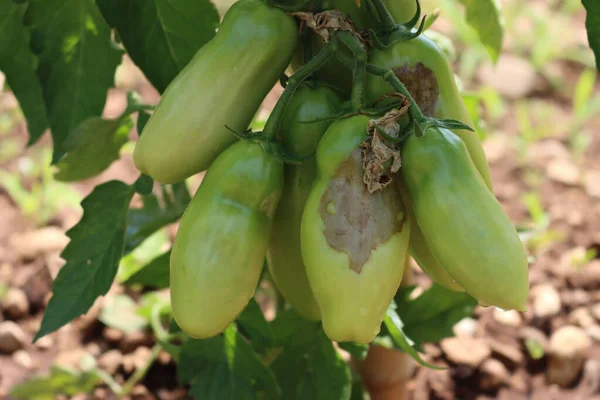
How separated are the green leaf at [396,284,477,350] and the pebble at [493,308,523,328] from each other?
0.59 meters

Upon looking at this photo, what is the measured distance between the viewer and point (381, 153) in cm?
74

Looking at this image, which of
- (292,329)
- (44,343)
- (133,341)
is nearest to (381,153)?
(292,329)

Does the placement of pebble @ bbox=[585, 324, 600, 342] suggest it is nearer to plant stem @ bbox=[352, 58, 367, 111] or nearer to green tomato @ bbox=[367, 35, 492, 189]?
green tomato @ bbox=[367, 35, 492, 189]

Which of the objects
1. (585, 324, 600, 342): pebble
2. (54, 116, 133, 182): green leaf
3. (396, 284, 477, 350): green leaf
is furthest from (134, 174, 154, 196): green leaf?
(585, 324, 600, 342): pebble

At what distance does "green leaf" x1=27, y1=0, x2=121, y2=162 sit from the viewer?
3.48 feet

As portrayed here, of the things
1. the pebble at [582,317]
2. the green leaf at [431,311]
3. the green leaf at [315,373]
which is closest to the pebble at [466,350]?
the pebble at [582,317]

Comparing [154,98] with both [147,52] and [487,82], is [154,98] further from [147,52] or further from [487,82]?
[147,52]

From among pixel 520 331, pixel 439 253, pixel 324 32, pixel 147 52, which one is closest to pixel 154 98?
pixel 520 331

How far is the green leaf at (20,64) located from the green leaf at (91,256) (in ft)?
0.49

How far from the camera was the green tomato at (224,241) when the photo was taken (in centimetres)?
74

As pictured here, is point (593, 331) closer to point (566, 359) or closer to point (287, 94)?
point (566, 359)

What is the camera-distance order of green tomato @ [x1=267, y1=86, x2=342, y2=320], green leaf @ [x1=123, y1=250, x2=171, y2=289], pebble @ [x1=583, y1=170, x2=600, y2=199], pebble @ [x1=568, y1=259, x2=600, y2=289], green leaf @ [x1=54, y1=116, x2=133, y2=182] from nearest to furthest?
green tomato @ [x1=267, y1=86, x2=342, y2=320] < green leaf @ [x1=54, y1=116, x2=133, y2=182] < green leaf @ [x1=123, y1=250, x2=171, y2=289] < pebble @ [x1=568, y1=259, x2=600, y2=289] < pebble @ [x1=583, y1=170, x2=600, y2=199]

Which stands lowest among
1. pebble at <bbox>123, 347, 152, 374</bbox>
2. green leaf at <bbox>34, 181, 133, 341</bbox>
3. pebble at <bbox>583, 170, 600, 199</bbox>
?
pebble at <bbox>583, 170, 600, 199</bbox>

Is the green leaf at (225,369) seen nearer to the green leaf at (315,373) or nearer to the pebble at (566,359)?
the green leaf at (315,373)
